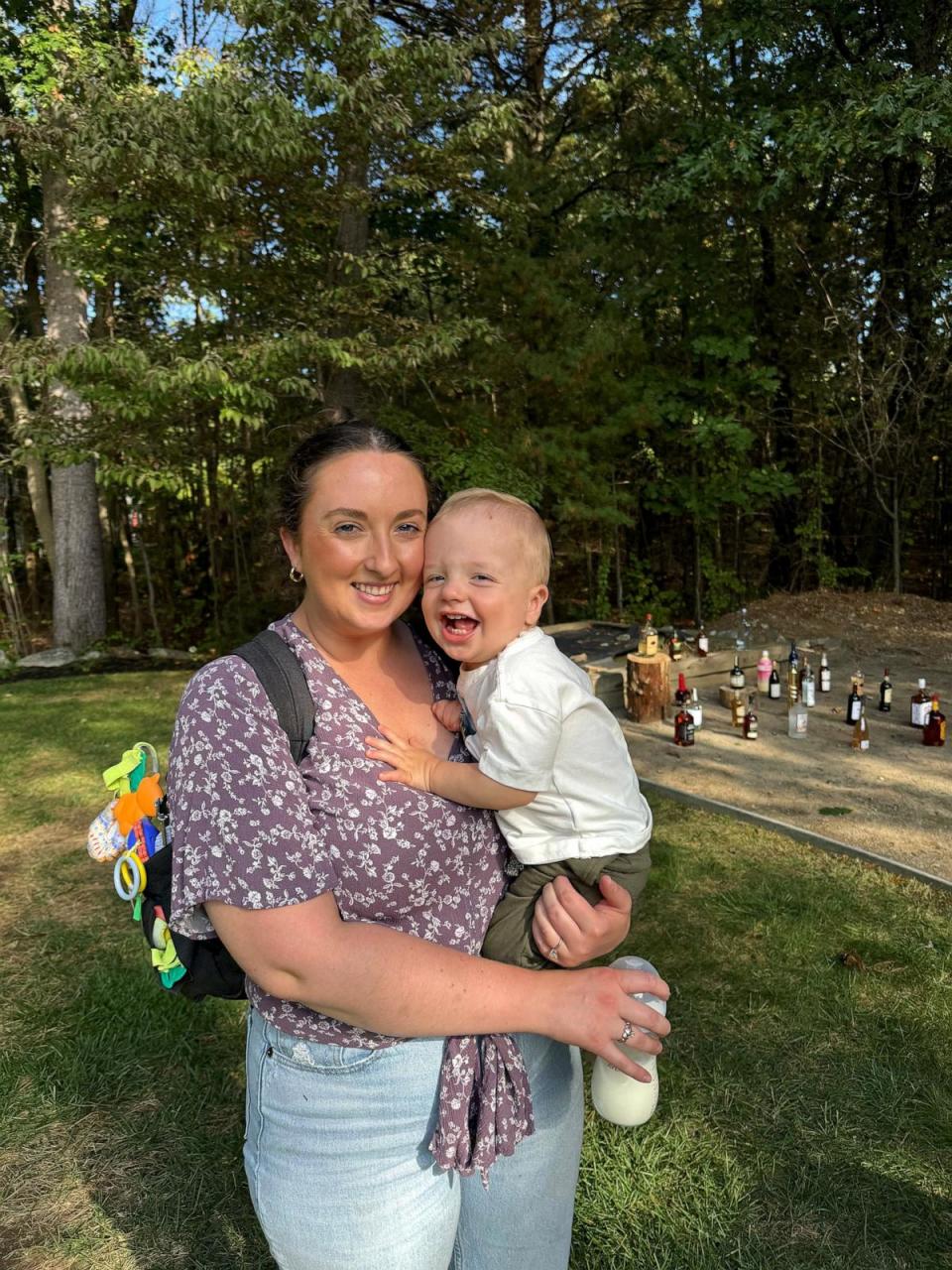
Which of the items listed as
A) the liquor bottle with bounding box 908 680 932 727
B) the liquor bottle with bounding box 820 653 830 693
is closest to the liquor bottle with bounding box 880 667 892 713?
the liquor bottle with bounding box 908 680 932 727

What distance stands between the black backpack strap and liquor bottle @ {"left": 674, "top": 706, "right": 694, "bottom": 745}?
206 inches

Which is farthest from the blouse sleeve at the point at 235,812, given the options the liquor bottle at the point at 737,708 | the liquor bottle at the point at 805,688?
the liquor bottle at the point at 805,688

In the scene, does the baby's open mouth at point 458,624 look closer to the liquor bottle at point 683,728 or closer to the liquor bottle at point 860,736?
the liquor bottle at point 683,728

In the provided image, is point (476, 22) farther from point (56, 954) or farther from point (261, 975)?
point (261, 975)

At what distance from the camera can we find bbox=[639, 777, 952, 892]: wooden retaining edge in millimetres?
3996

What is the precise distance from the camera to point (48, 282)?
30.9 ft

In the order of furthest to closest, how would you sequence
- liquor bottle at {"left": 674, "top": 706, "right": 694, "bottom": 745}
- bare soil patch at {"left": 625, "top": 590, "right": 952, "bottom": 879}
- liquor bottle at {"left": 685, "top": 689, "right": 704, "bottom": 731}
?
1. liquor bottle at {"left": 685, "top": 689, "right": 704, "bottom": 731}
2. liquor bottle at {"left": 674, "top": 706, "right": 694, "bottom": 745}
3. bare soil patch at {"left": 625, "top": 590, "right": 952, "bottom": 879}

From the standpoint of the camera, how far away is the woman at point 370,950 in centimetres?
99

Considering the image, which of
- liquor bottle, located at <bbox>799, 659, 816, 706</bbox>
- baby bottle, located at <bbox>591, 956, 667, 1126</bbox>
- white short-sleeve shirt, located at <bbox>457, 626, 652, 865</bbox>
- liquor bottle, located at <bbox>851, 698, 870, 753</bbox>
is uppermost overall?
white short-sleeve shirt, located at <bbox>457, 626, 652, 865</bbox>

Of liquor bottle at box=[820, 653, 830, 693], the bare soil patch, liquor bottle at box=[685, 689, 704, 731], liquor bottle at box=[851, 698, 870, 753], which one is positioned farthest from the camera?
liquor bottle at box=[820, 653, 830, 693]

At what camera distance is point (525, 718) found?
1.30 metres

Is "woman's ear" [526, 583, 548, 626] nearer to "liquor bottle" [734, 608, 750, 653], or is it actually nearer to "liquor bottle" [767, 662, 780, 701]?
"liquor bottle" [767, 662, 780, 701]

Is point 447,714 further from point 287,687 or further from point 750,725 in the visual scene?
point 750,725

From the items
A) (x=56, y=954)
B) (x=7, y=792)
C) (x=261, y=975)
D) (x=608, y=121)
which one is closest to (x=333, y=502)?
(x=261, y=975)
